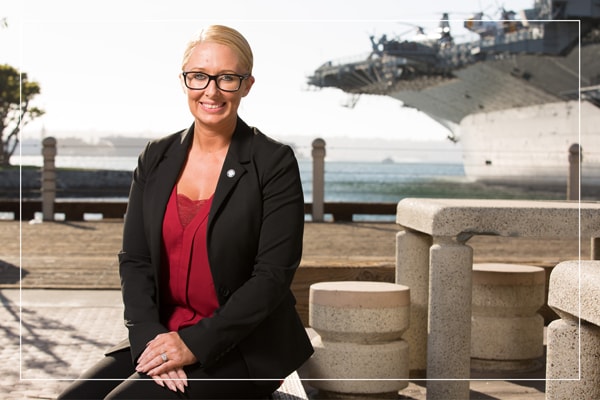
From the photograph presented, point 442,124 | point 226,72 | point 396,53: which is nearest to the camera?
point 226,72

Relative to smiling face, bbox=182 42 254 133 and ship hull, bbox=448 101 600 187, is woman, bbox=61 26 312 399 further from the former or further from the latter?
ship hull, bbox=448 101 600 187

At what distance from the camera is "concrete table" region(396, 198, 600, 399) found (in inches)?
119

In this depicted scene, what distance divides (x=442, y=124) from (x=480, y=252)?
59.1 m

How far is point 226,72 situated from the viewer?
189cm

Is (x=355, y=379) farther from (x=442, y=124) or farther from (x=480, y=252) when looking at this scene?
(x=442, y=124)

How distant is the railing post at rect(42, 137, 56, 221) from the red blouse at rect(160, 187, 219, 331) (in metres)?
9.77

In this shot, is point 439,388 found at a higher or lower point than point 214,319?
lower

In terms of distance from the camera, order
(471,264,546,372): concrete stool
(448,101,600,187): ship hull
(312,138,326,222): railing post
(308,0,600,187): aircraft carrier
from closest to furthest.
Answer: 1. (471,264,546,372): concrete stool
2. (312,138,326,222): railing post
3. (308,0,600,187): aircraft carrier
4. (448,101,600,187): ship hull

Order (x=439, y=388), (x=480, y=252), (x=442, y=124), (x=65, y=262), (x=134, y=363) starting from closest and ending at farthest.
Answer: (x=134, y=363), (x=439, y=388), (x=65, y=262), (x=480, y=252), (x=442, y=124)

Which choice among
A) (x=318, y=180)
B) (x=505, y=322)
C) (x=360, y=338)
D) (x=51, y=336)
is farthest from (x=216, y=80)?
(x=318, y=180)

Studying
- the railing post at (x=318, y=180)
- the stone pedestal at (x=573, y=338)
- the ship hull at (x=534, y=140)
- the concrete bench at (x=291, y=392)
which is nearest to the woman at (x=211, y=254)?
the concrete bench at (x=291, y=392)

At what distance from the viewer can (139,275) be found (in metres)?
2.06

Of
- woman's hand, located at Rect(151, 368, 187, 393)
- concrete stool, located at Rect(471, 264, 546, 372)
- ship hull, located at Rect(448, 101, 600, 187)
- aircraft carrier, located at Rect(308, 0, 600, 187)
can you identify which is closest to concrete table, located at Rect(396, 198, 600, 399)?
concrete stool, located at Rect(471, 264, 546, 372)

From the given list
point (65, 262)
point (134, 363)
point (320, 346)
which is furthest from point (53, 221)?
point (134, 363)
